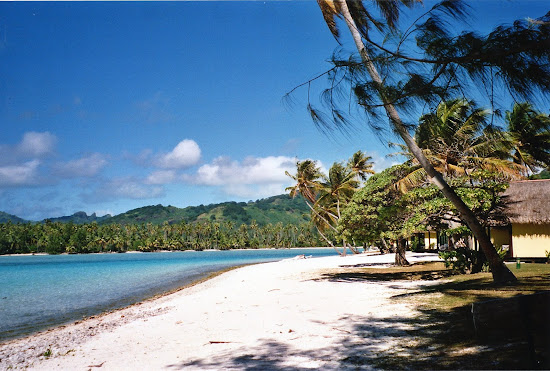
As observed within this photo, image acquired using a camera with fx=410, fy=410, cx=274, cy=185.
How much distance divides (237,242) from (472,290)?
9784cm

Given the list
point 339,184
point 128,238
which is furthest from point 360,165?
point 128,238

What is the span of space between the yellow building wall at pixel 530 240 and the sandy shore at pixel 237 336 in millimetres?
10079

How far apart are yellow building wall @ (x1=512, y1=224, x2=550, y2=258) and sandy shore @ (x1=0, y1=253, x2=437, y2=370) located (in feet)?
33.1

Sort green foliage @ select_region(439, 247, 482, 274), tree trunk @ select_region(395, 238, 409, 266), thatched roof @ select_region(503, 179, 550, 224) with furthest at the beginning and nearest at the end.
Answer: tree trunk @ select_region(395, 238, 409, 266)
thatched roof @ select_region(503, 179, 550, 224)
green foliage @ select_region(439, 247, 482, 274)

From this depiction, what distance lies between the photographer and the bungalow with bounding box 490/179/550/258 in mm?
16547

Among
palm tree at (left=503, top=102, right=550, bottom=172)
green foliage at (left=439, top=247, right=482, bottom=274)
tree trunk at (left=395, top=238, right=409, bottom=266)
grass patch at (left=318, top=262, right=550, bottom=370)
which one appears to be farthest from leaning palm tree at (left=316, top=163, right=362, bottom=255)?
grass patch at (left=318, top=262, right=550, bottom=370)

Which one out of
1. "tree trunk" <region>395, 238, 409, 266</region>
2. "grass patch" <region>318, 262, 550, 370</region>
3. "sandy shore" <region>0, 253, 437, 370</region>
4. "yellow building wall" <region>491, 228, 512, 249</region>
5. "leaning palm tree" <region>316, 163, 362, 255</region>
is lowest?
"sandy shore" <region>0, 253, 437, 370</region>

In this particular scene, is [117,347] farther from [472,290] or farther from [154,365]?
[472,290]

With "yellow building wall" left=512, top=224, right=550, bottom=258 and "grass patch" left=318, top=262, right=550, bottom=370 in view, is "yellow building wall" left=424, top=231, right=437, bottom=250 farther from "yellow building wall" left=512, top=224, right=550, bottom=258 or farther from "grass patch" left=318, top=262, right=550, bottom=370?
"grass patch" left=318, top=262, right=550, bottom=370

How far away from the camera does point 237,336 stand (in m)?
6.01

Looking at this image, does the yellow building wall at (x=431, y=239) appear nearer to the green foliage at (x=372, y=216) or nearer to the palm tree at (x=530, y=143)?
the palm tree at (x=530, y=143)

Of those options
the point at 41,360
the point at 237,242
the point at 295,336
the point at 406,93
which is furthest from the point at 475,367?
the point at 237,242

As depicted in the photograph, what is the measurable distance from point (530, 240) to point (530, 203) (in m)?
1.53

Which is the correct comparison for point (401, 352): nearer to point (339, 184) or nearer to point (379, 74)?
point (379, 74)
